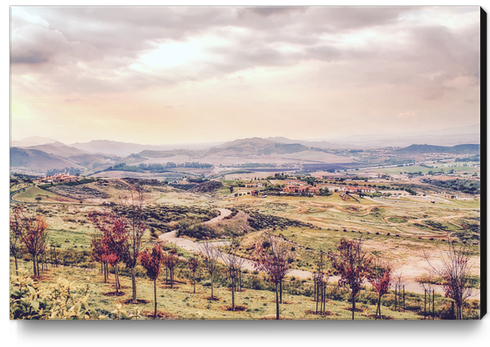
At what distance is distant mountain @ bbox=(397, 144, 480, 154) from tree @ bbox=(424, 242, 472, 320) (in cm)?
198

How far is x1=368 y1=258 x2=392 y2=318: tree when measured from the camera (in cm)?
541

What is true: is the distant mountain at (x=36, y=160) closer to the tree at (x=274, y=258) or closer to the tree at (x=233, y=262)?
the tree at (x=233, y=262)

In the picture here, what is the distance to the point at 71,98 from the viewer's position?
6441 millimetres

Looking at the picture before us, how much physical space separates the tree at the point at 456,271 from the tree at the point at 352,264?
1.34m

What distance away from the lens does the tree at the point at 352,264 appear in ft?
17.9

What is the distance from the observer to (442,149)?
20.9ft

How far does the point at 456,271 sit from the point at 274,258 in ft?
12.1

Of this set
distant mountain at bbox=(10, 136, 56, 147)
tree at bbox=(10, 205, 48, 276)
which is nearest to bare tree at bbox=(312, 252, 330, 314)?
tree at bbox=(10, 205, 48, 276)

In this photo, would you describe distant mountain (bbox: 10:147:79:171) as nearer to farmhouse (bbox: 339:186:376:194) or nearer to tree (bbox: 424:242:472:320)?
farmhouse (bbox: 339:186:376:194)

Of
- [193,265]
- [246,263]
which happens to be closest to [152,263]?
[193,265]

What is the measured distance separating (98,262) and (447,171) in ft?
26.7

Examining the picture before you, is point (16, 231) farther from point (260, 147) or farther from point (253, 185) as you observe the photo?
point (260, 147)

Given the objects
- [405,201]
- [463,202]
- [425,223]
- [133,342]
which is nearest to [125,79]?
[133,342]

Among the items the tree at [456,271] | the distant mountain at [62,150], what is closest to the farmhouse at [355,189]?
the tree at [456,271]
